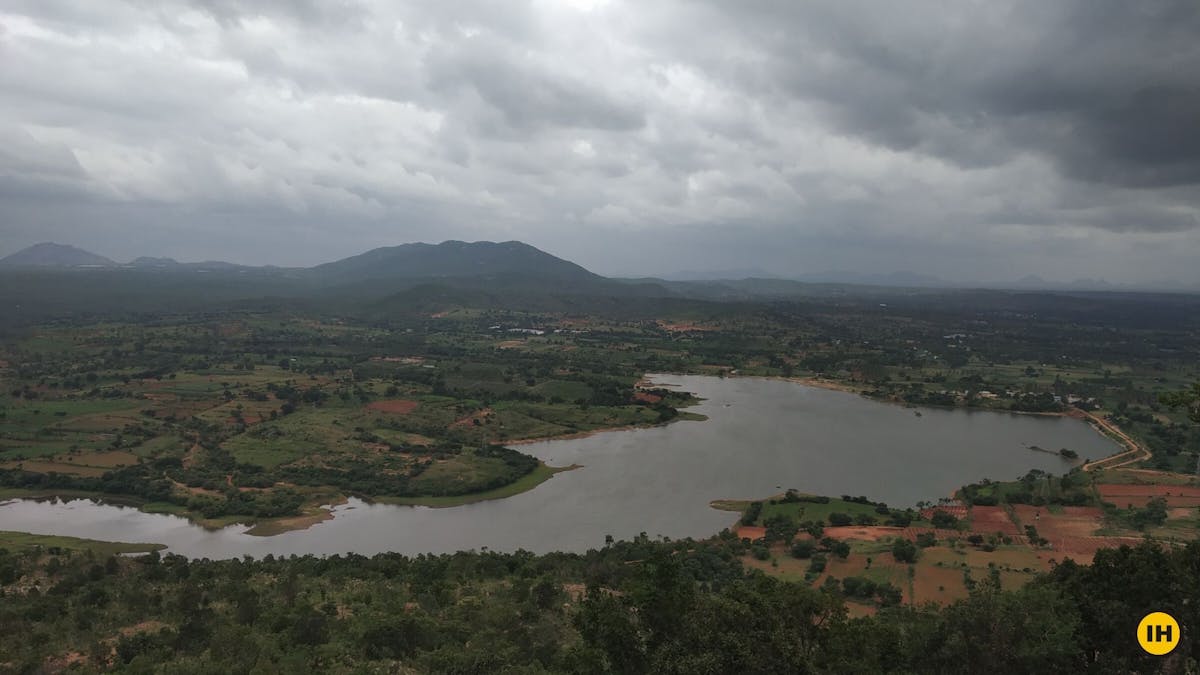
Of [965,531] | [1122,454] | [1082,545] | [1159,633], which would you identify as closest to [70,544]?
[1159,633]

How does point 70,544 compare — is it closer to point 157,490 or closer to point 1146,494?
point 157,490

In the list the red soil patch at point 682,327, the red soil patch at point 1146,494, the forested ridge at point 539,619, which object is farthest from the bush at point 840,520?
the red soil patch at point 682,327

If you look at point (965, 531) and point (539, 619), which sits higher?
point (539, 619)

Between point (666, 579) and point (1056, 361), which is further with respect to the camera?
point (1056, 361)

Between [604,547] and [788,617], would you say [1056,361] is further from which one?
[788,617]

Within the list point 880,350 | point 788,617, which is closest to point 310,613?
point 788,617

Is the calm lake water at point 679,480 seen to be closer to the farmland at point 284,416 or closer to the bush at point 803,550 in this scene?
the farmland at point 284,416
